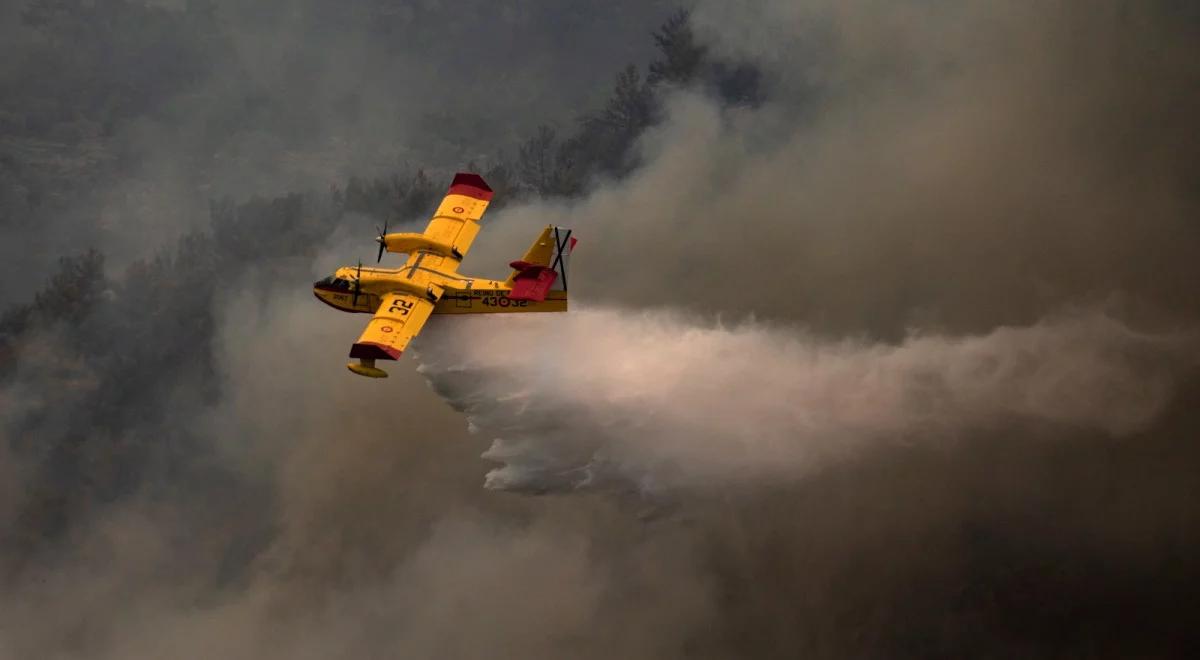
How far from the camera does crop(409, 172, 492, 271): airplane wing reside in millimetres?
49062

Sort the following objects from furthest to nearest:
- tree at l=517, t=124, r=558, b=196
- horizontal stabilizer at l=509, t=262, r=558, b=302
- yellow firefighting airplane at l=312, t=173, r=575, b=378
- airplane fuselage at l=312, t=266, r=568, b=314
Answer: tree at l=517, t=124, r=558, b=196
airplane fuselage at l=312, t=266, r=568, b=314
horizontal stabilizer at l=509, t=262, r=558, b=302
yellow firefighting airplane at l=312, t=173, r=575, b=378

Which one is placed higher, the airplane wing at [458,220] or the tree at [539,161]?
the tree at [539,161]

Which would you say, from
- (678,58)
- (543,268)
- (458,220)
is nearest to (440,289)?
(543,268)

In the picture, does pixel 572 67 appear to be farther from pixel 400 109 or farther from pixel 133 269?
pixel 133 269

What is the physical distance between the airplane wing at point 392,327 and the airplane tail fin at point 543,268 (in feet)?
10.6

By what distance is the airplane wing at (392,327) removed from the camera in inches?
1731

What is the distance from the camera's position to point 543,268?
4675 centimetres

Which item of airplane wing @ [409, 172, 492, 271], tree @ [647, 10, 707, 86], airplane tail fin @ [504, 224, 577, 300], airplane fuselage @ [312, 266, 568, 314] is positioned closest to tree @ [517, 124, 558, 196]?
tree @ [647, 10, 707, 86]

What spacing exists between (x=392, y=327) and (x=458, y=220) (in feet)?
24.5

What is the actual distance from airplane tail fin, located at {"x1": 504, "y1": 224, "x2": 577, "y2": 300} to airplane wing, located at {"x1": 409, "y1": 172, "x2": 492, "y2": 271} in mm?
3279

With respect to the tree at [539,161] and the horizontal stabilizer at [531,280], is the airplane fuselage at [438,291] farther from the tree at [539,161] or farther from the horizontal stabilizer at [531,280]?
the tree at [539,161]

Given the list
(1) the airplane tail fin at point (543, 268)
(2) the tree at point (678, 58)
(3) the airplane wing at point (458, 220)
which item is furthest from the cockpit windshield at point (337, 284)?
(2) the tree at point (678, 58)

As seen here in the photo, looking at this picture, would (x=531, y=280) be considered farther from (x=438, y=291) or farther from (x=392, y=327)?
(x=392, y=327)

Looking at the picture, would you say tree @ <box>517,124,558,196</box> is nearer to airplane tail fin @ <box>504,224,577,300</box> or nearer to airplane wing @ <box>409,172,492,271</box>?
airplane wing @ <box>409,172,492,271</box>
